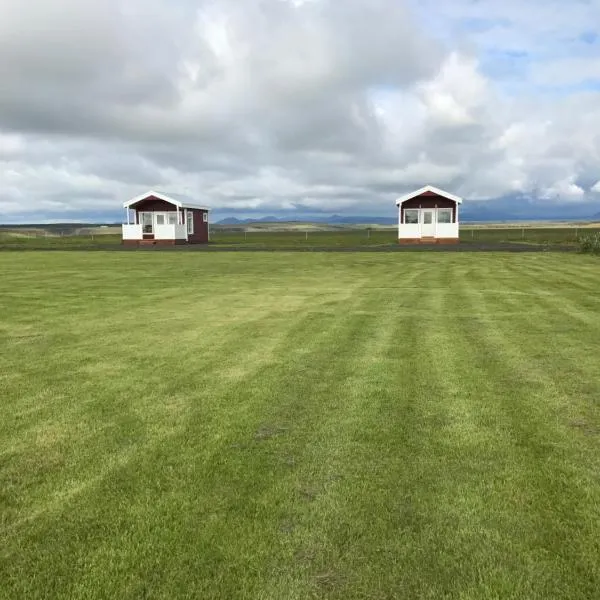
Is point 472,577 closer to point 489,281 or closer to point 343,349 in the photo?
point 343,349

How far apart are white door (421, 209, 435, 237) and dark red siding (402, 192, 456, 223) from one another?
→ 61cm

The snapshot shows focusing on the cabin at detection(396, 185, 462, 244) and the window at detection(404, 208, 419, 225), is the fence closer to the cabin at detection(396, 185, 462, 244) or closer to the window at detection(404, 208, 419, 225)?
the cabin at detection(396, 185, 462, 244)

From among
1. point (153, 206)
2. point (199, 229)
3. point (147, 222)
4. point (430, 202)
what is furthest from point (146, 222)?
point (430, 202)

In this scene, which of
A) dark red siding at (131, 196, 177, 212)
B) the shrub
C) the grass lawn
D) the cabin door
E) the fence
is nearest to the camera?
the grass lawn

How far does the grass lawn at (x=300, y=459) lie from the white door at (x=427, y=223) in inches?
1546

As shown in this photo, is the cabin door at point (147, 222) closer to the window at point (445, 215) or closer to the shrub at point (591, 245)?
the window at point (445, 215)

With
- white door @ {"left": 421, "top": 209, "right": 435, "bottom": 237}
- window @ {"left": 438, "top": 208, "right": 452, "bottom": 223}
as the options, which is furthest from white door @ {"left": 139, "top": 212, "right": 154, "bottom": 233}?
window @ {"left": 438, "top": 208, "right": 452, "bottom": 223}

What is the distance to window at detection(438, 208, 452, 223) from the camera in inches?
1964

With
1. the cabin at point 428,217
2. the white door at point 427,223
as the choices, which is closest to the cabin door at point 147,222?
the cabin at point 428,217

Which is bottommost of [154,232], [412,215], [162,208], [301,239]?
[301,239]

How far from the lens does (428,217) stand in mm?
50281

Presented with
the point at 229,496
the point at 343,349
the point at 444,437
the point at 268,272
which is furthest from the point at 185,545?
the point at 268,272

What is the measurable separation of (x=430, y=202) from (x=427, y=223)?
1.83 meters

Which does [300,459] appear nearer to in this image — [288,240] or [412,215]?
[412,215]
